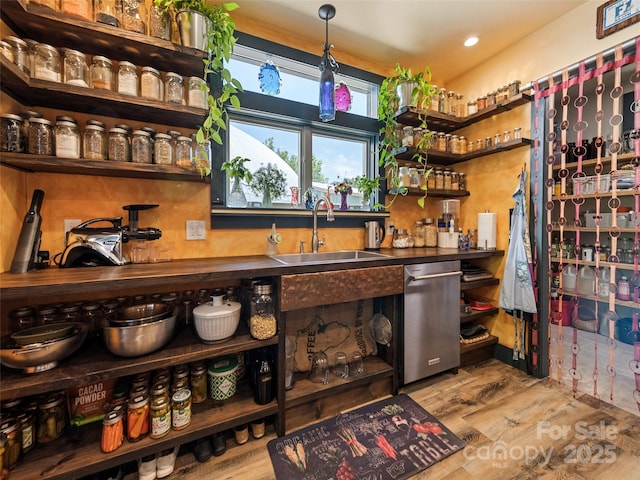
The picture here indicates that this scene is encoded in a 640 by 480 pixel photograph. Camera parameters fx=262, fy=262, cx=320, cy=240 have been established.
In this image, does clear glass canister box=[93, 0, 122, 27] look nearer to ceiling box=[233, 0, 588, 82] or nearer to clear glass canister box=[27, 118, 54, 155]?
clear glass canister box=[27, 118, 54, 155]

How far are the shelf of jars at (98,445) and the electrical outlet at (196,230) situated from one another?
933 millimetres

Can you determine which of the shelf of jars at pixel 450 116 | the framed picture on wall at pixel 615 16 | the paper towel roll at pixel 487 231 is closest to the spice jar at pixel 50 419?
the shelf of jars at pixel 450 116

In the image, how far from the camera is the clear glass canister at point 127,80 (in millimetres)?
1272

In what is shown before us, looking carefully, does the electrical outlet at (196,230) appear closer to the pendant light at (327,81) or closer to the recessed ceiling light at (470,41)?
the pendant light at (327,81)

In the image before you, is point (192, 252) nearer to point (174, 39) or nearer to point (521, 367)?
point (174, 39)

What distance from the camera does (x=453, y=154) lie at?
2.34 meters

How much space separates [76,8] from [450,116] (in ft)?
8.14

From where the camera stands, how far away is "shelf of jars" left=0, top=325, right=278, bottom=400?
95 centimetres

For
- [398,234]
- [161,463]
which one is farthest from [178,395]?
[398,234]

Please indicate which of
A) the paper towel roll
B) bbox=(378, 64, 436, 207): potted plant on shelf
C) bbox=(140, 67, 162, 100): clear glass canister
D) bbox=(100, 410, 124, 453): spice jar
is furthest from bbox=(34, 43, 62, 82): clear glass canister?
the paper towel roll

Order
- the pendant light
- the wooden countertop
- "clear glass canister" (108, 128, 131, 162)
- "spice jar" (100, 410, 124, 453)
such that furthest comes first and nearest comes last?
1. the pendant light
2. "clear glass canister" (108, 128, 131, 162)
3. "spice jar" (100, 410, 124, 453)
4. the wooden countertop

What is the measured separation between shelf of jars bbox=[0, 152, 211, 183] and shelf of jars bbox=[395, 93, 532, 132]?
1.67m

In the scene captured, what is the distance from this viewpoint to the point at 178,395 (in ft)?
4.01

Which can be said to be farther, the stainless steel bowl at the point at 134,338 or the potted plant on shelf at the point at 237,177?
the potted plant on shelf at the point at 237,177
